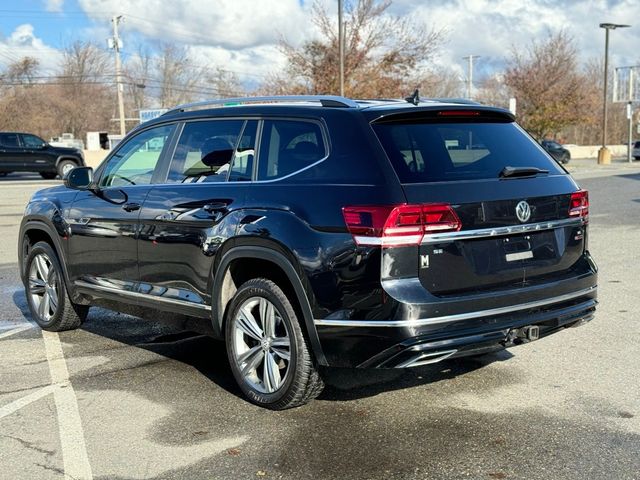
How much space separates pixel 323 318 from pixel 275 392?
2.32 feet

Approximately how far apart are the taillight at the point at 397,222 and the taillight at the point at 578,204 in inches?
41.4

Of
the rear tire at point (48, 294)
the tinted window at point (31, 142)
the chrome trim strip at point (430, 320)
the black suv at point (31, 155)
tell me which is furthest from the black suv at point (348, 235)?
the tinted window at point (31, 142)

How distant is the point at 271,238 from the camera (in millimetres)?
4324

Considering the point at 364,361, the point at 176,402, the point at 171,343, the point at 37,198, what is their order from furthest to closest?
the point at 37,198, the point at 171,343, the point at 176,402, the point at 364,361

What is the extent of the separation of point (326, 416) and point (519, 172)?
1844mm

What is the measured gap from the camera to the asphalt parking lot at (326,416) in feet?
12.4

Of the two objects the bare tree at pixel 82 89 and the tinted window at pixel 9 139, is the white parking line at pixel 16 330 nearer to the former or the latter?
the tinted window at pixel 9 139

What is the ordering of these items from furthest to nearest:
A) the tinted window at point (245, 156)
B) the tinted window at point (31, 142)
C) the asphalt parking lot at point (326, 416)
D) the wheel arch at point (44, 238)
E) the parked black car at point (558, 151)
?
the parked black car at point (558, 151) < the tinted window at point (31, 142) < the wheel arch at point (44, 238) < the tinted window at point (245, 156) < the asphalt parking lot at point (326, 416)

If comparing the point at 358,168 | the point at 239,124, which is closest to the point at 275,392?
the point at 358,168

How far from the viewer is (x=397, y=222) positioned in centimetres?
386

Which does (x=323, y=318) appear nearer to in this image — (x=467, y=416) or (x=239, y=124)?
(x=467, y=416)

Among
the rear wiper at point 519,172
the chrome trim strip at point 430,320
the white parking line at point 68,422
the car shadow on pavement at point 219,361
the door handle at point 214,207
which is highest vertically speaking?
the rear wiper at point 519,172

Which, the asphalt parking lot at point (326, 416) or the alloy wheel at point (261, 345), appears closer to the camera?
the asphalt parking lot at point (326, 416)

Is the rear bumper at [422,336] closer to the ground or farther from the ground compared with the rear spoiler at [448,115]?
closer to the ground
